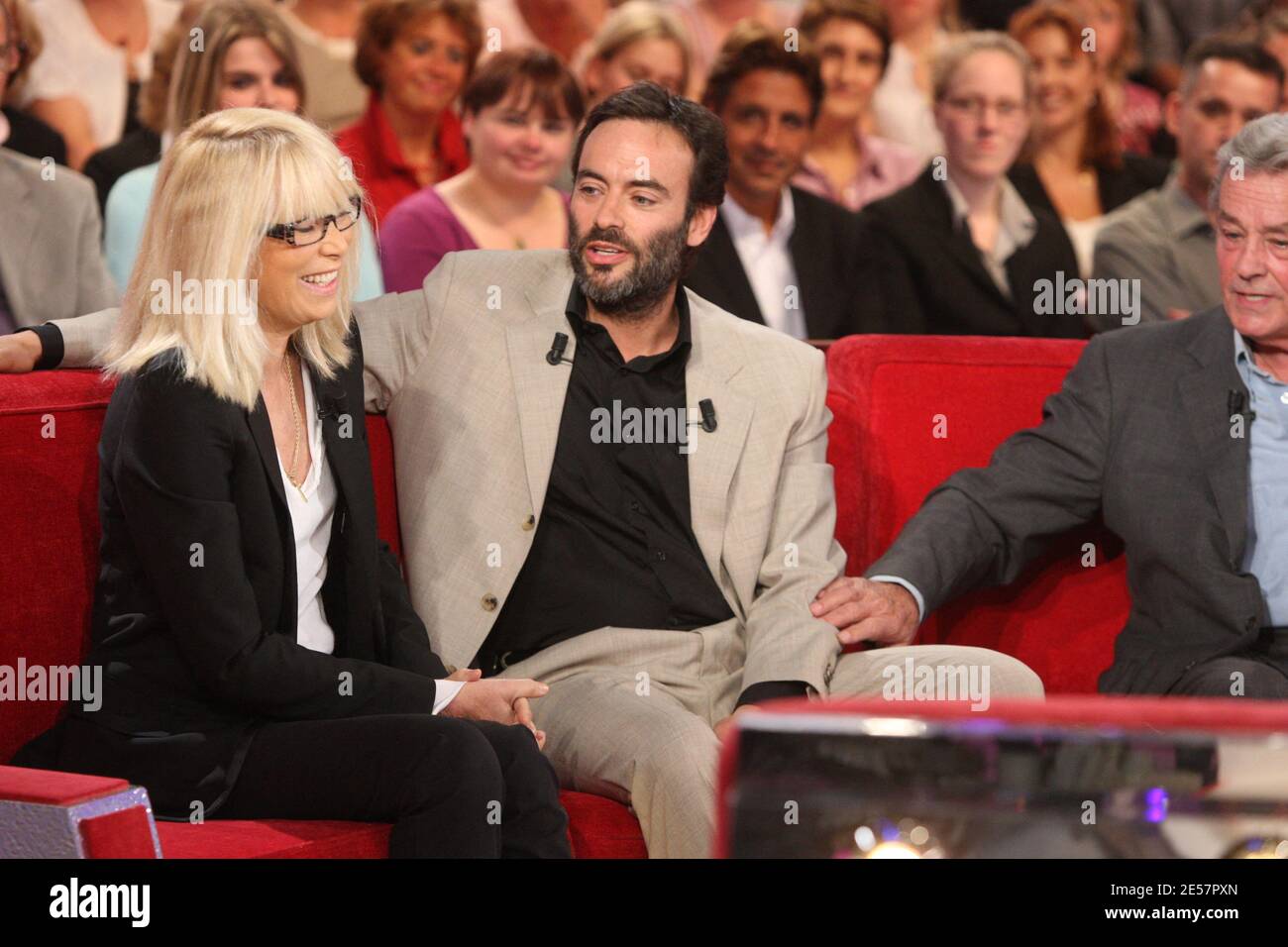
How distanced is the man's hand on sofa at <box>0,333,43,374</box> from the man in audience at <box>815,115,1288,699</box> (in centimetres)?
115

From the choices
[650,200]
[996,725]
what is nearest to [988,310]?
[650,200]

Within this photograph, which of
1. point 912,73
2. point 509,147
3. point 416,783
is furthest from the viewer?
point 912,73

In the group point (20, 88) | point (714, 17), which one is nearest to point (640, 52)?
point (714, 17)

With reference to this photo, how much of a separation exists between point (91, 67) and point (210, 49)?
0.55 meters

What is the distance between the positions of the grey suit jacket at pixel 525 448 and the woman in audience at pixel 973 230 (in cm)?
135

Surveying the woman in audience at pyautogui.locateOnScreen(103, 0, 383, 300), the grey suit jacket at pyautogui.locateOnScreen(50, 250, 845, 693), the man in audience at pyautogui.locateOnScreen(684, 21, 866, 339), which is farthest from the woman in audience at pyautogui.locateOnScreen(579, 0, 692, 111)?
the grey suit jacket at pyautogui.locateOnScreen(50, 250, 845, 693)

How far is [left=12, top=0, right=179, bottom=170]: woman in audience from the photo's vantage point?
12.4 ft

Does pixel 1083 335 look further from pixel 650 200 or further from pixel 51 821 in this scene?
pixel 51 821

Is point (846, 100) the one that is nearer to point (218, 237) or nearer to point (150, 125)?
point (150, 125)

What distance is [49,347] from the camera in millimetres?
Result: 2230

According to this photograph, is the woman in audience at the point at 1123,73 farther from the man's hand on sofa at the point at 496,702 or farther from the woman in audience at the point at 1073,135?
the man's hand on sofa at the point at 496,702

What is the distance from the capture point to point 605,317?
2562mm

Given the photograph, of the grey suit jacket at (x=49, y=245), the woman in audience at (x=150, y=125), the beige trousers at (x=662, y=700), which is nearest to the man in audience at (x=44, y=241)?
the grey suit jacket at (x=49, y=245)

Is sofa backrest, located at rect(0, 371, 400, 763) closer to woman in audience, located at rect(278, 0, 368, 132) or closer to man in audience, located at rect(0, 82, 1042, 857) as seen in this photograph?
man in audience, located at rect(0, 82, 1042, 857)
